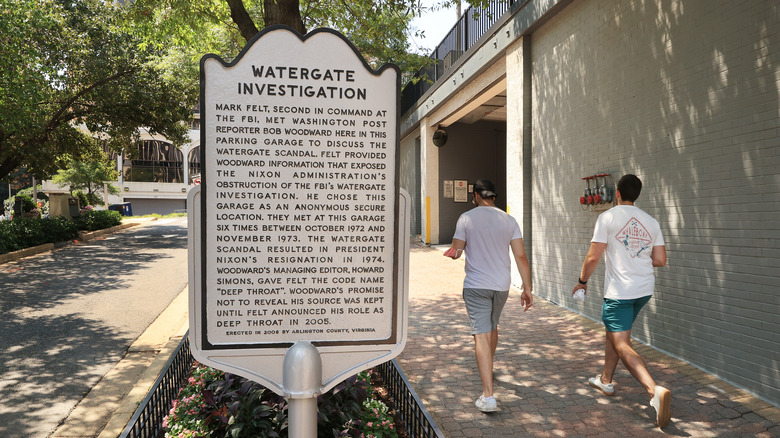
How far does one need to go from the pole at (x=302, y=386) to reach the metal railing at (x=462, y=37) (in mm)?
7573

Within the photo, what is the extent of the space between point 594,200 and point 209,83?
5.74 meters

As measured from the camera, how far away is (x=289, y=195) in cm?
207

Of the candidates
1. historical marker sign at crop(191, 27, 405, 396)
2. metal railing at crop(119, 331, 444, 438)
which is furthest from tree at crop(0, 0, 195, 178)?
historical marker sign at crop(191, 27, 405, 396)

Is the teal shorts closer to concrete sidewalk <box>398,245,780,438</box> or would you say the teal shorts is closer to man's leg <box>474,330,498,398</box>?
concrete sidewalk <box>398,245,780,438</box>

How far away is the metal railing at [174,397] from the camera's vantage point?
9.66 ft

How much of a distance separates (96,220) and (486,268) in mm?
22750

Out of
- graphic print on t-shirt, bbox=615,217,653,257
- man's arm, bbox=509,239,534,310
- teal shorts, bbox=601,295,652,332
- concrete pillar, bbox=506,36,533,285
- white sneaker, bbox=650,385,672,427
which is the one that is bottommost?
white sneaker, bbox=650,385,672,427

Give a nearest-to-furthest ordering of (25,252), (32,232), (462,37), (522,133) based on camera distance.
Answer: (522,133) → (462,37) → (25,252) → (32,232)

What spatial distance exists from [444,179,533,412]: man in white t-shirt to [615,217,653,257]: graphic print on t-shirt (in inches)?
30.2

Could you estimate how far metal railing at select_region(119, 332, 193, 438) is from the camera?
2.96 m

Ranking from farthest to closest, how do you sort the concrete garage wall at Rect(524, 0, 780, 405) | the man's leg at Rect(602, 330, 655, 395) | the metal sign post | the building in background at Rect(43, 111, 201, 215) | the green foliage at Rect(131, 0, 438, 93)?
the building in background at Rect(43, 111, 201, 215) → the green foliage at Rect(131, 0, 438, 93) → the concrete garage wall at Rect(524, 0, 780, 405) → the man's leg at Rect(602, 330, 655, 395) → the metal sign post

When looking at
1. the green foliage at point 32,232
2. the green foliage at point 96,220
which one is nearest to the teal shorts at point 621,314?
the green foliage at point 32,232

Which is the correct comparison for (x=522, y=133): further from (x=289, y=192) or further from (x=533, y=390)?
(x=289, y=192)

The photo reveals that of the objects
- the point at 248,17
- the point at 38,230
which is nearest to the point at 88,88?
the point at 38,230
